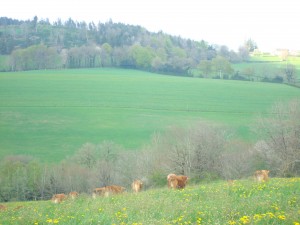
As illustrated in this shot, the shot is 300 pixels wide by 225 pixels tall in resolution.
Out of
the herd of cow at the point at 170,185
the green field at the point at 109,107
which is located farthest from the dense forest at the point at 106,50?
the herd of cow at the point at 170,185

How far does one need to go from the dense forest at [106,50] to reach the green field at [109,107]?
1407 cm

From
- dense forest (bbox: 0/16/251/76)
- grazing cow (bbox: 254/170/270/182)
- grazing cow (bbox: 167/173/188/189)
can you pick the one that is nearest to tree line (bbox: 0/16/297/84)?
dense forest (bbox: 0/16/251/76)

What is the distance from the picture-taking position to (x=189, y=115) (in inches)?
2911

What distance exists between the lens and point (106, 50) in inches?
5758

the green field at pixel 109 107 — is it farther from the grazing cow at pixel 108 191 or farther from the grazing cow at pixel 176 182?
the grazing cow at pixel 176 182

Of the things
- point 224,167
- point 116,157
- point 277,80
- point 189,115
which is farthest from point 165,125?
point 277,80

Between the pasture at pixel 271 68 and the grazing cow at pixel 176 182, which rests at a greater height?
the pasture at pixel 271 68

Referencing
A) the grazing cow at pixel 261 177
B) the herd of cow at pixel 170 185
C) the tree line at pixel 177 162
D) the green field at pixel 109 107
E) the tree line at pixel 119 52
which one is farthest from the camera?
the tree line at pixel 119 52

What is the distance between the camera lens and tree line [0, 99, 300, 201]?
33.9 metres

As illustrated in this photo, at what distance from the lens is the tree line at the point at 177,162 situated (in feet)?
111

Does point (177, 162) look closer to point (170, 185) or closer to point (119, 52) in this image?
point (170, 185)

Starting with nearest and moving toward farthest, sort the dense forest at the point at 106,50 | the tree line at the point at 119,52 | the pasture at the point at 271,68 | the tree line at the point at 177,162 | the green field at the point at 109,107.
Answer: the tree line at the point at 177,162
the green field at the point at 109,107
the pasture at the point at 271,68
the tree line at the point at 119,52
the dense forest at the point at 106,50

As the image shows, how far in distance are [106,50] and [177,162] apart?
384 ft

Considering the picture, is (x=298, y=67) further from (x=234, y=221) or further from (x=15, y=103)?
(x=234, y=221)
